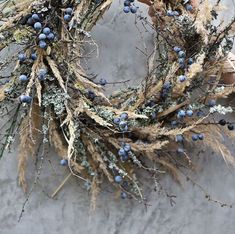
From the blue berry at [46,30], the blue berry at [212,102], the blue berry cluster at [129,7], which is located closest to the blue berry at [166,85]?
the blue berry at [212,102]

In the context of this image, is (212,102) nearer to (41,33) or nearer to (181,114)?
(181,114)

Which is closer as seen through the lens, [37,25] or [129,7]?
[37,25]

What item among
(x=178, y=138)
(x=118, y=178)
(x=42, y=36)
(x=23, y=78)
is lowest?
(x=118, y=178)

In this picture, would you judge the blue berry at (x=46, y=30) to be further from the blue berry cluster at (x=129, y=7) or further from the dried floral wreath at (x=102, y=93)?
the blue berry cluster at (x=129, y=7)

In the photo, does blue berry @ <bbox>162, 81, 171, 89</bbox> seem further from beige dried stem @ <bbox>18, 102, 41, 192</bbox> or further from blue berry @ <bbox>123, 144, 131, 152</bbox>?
beige dried stem @ <bbox>18, 102, 41, 192</bbox>

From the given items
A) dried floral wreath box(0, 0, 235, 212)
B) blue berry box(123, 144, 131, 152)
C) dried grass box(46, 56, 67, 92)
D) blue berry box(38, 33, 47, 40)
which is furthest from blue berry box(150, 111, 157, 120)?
blue berry box(38, 33, 47, 40)

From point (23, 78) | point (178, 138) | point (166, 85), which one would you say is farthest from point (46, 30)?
point (178, 138)

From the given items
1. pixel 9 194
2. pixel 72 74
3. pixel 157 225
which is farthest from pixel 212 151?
pixel 9 194

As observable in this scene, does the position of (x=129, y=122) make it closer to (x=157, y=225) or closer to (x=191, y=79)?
(x=191, y=79)
